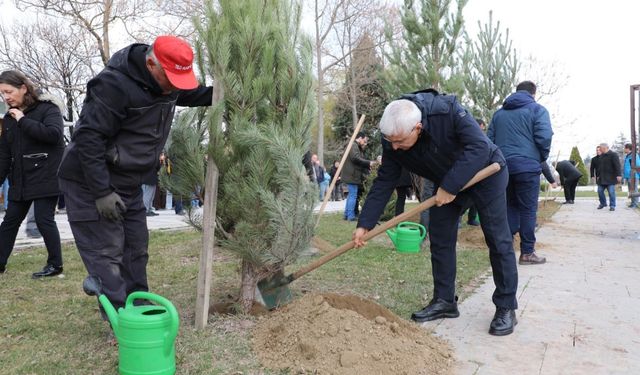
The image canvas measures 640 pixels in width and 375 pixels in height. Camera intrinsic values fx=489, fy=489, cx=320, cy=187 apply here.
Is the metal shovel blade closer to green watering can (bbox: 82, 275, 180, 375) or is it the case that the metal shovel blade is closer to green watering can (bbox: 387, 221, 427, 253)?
green watering can (bbox: 82, 275, 180, 375)

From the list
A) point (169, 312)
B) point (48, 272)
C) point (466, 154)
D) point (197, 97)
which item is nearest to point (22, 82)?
point (48, 272)

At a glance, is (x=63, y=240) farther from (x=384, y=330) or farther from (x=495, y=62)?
(x=495, y=62)

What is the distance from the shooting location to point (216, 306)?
360 cm

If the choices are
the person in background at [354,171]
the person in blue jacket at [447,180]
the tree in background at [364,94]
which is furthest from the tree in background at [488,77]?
the tree in background at [364,94]

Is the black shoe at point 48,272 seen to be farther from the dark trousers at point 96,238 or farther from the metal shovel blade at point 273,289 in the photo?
the metal shovel blade at point 273,289

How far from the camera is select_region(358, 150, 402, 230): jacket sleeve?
3400mm

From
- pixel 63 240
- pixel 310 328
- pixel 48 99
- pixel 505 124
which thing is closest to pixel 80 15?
pixel 63 240

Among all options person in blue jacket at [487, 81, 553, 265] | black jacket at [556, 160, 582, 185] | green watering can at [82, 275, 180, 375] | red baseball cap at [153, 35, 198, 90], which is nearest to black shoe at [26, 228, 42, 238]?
green watering can at [82, 275, 180, 375]

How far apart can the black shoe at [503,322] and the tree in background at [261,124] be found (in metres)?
1.36

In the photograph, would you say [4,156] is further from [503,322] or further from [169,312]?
[503,322]

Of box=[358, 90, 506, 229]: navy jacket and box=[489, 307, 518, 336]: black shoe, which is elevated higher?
box=[358, 90, 506, 229]: navy jacket

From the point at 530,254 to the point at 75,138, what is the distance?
4.88 meters

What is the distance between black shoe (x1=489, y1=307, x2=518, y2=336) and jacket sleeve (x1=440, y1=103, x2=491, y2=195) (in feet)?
3.00

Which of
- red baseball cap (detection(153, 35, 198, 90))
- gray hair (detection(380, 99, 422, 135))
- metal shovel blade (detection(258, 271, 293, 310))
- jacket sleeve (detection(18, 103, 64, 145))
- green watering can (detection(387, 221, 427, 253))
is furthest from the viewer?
green watering can (detection(387, 221, 427, 253))
